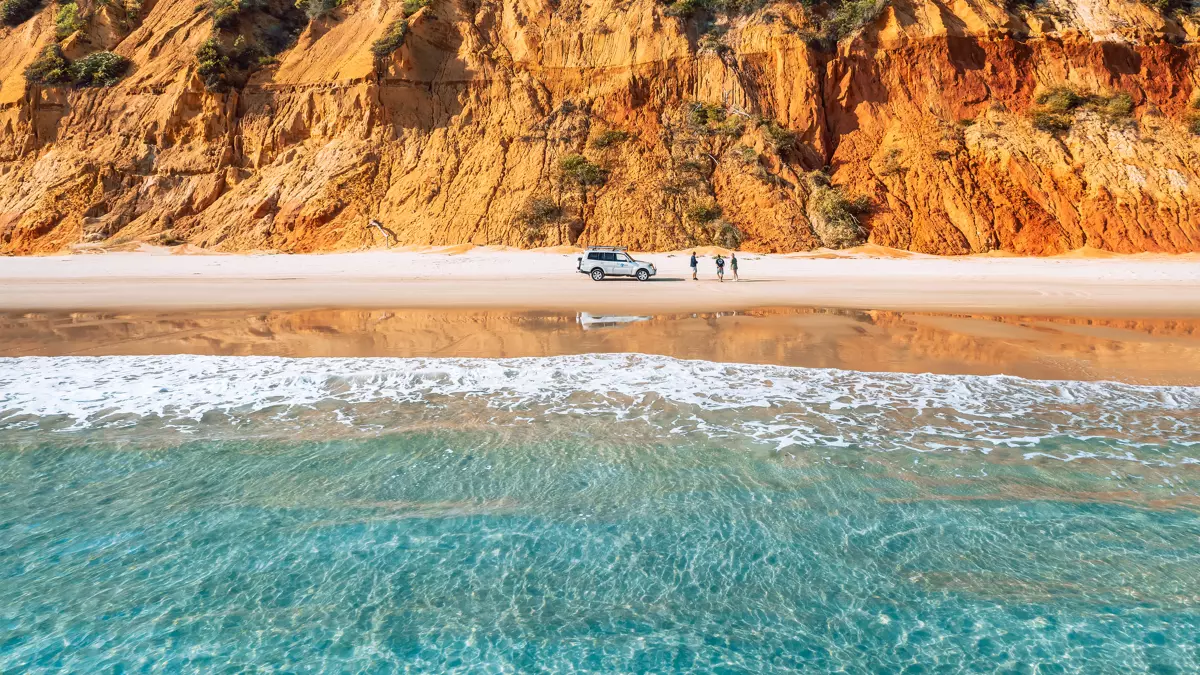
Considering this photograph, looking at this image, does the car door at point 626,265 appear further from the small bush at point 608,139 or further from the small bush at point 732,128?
the small bush at point 732,128

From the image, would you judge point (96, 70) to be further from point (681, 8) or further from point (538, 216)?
point (681, 8)

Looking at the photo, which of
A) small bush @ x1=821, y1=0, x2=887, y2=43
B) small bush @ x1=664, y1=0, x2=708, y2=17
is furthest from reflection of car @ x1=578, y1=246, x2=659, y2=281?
small bush @ x1=821, y1=0, x2=887, y2=43

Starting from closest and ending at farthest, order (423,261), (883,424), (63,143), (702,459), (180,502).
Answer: (180,502)
(702,459)
(883,424)
(423,261)
(63,143)

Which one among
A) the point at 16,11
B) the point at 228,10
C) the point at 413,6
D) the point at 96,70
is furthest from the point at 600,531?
the point at 16,11

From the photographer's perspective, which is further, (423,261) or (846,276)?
(423,261)

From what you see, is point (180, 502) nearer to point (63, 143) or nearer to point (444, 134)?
point (444, 134)

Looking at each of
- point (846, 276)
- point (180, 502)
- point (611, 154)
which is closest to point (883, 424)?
point (180, 502)
